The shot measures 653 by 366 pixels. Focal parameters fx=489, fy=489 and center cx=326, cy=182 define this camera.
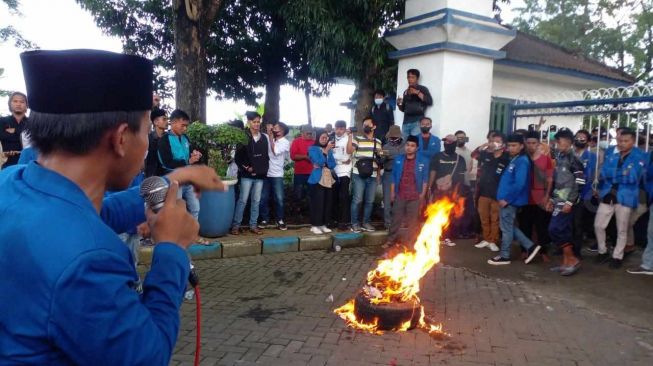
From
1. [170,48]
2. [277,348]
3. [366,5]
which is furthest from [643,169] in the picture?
[170,48]

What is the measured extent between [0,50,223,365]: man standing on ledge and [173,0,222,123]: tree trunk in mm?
8247

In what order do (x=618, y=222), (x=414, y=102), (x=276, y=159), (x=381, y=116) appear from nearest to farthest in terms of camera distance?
(x=618, y=222) < (x=276, y=159) < (x=414, y=102) < (x=381, y=116)

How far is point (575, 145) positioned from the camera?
7.96 meters

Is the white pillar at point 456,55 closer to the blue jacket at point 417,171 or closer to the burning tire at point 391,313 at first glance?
the blue jacket at point 417,171

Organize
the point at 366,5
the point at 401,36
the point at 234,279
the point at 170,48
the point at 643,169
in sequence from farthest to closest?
the point at 170,48
the point at 366,5
the point at 401,36
the point at 643,169
the point at 234,279

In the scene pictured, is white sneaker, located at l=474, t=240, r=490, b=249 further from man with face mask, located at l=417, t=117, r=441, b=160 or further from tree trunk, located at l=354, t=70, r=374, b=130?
tree trunk, located at l=354, t=70, r=374, b=130

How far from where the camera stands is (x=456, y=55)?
29.5 ft

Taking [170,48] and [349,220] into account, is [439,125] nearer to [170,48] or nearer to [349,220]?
[349,220]

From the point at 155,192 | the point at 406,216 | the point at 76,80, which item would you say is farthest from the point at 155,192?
the point at 406,216

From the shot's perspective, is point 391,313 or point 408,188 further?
point 408,188

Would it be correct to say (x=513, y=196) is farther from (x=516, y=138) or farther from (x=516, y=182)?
(x=516, y=138)

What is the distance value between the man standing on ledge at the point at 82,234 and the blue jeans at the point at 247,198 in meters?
6.90

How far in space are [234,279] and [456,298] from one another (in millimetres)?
2807

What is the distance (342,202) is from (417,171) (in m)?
1.71
